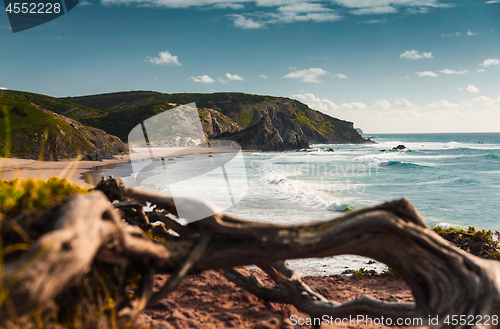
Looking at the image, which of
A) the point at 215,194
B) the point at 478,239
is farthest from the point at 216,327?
the point at 215,194

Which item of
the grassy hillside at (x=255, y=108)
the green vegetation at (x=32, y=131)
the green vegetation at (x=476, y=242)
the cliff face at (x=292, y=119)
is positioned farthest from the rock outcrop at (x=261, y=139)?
the green vegetation at (x=476, y=242)

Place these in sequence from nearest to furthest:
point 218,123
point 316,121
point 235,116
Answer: point 218,123 → point 235,116 → point 316,121

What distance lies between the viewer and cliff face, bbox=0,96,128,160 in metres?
30.3

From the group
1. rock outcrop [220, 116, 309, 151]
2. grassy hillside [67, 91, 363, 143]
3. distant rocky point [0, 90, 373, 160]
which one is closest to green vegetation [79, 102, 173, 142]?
distant rocky point [0, 90, 373, 160]

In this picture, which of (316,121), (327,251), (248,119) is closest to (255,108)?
(248,119)

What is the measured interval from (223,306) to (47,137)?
36759 millimetres

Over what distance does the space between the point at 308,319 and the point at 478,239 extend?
4.80 meters

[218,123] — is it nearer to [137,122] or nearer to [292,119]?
[137,122]

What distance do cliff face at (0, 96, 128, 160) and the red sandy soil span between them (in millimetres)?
28820

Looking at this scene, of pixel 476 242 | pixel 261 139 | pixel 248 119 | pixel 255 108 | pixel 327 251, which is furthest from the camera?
pixel 255 108

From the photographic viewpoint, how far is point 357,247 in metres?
3.03

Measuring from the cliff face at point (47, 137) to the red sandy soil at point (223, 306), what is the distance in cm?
2882

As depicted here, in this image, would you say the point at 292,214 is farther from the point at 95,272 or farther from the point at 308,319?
the point at 95,272

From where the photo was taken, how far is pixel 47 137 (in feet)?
107
